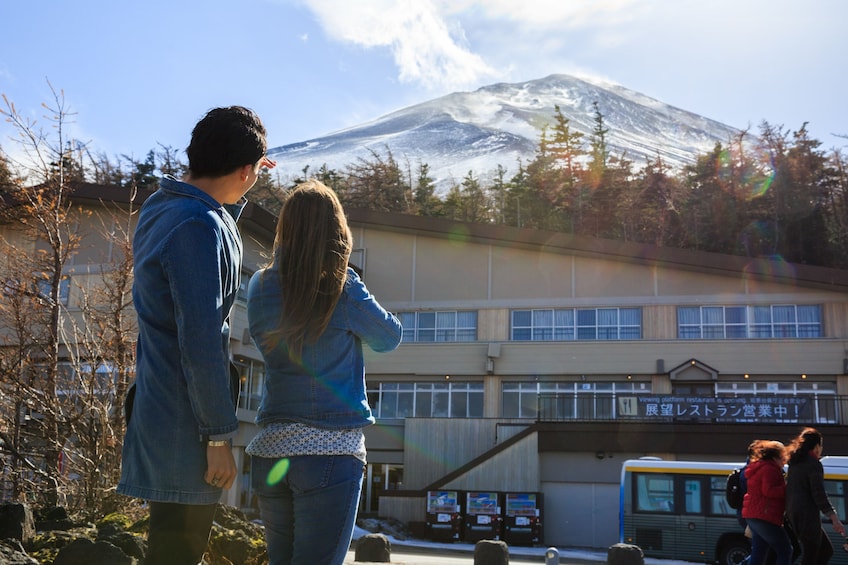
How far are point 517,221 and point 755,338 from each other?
112ft

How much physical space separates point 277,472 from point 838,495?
18.7 m

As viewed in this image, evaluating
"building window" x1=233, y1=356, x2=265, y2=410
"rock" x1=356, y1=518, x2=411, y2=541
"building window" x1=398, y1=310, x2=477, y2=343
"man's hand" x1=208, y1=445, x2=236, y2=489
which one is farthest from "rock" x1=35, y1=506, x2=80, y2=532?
"building window" x1=398, y1=310, x2=477, y2=343

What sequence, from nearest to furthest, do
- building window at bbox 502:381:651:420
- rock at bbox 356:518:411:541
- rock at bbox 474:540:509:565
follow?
rock at bbox 474:540:509:565 < rock at bbox 356:518:411:541 < building window at bbox 502:381:651:420

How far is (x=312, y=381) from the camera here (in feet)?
9.92

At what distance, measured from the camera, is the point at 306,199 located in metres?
3.15

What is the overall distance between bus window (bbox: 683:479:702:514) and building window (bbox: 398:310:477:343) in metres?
14.6

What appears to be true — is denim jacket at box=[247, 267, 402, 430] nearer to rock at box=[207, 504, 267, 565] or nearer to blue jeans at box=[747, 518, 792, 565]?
rock at box=[207, 504, 267, 565]

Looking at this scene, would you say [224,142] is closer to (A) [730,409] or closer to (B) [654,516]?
(B) [654,516]

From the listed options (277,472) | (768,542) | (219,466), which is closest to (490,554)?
(768,542)

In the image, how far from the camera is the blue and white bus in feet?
67.2

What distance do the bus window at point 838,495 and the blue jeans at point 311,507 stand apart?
18382 mm

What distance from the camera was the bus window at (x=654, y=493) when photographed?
70.4 feet

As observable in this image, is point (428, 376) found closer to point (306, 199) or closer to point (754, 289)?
point (754, 289)

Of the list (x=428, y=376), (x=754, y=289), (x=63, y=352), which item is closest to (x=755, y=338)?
(x=754, y=289)
